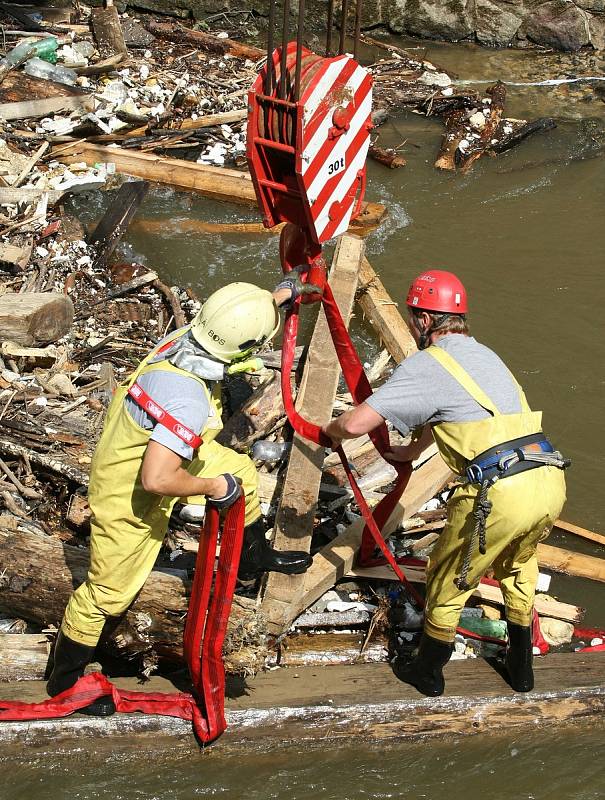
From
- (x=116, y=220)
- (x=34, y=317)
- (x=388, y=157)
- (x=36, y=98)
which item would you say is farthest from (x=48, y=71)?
(x=34, y=317)

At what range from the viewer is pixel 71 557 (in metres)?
4.54

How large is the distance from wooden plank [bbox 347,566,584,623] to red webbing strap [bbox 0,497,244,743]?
128 centimetres

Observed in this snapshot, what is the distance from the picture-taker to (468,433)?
3904 millimetres

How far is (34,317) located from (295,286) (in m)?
2.80

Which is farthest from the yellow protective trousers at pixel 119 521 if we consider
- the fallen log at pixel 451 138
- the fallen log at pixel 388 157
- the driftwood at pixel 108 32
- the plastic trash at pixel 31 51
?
the driftwood at pixel 108 32

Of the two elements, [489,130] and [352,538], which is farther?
[489,130]

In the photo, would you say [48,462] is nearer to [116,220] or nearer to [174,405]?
[174,405]

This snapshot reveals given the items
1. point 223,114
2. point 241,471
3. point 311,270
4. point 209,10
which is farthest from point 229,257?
point 209,10

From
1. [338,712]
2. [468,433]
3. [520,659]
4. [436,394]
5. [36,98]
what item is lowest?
[338,712]

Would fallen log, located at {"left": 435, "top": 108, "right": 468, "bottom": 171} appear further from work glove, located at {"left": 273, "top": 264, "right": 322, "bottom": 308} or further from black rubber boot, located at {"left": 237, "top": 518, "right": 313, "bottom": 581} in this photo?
black rubber boot, located at {"left": 237, "top": 518, "right": 313, "bottom": 581}

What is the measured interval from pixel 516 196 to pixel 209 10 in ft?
23.3

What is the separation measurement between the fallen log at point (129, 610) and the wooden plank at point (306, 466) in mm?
418

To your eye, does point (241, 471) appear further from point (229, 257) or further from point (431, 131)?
point (431, 131)

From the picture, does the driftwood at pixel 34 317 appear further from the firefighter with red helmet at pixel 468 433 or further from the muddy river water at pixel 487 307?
the firefighter with red helmet at pixel 468 433
